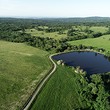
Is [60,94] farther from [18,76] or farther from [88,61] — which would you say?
[88,61]

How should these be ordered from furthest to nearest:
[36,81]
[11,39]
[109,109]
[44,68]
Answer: [11,39], [44,68], [36,81], [109,109]

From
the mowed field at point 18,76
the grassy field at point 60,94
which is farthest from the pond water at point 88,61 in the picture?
the grassy field at point 60,94

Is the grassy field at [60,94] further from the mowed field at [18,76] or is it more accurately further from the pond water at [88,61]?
the pond water at [88,61]

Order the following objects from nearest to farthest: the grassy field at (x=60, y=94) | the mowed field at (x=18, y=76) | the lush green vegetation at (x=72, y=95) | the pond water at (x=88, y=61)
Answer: the lush green vegetation at (x=72, y=95) → the grassy field at (x=60, y=94) → the mowed field at (x=18, y=76) → the pond water at (x=88, y=61)

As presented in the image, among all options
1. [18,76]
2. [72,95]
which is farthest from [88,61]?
[72,95]

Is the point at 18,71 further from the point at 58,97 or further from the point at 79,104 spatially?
the point at 79,104

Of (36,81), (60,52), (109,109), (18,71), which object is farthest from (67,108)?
(60,52)
